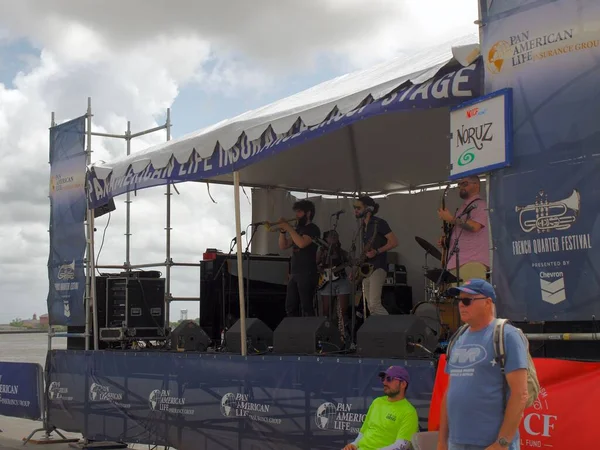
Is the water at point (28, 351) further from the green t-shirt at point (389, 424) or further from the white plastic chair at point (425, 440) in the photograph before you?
the white plastic chair at point (425, 440)

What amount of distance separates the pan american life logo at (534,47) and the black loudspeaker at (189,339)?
5665 mm

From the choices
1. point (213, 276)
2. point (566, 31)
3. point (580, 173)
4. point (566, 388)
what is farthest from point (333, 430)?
point (213, 276)

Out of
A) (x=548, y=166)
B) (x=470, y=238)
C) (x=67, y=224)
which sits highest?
Result: (x=67, y=224)

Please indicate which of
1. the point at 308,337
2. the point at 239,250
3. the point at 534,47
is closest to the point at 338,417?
the point at 308,337

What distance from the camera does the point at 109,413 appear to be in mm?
10180

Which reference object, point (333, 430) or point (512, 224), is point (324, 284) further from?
point (512, 224)

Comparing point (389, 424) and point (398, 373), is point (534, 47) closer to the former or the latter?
point (398, 373)

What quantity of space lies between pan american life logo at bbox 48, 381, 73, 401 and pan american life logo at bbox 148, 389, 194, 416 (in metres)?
1.99

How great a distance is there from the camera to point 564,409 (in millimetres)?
5035

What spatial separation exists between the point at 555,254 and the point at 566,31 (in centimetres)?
141

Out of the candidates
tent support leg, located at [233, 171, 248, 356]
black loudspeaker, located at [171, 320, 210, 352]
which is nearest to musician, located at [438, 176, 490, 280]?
tent support leg, located at [233, 171, 248, 356]

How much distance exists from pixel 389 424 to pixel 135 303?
648 centimetres

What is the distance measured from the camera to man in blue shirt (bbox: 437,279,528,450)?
398 centimetres

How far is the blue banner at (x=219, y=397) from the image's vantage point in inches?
274
